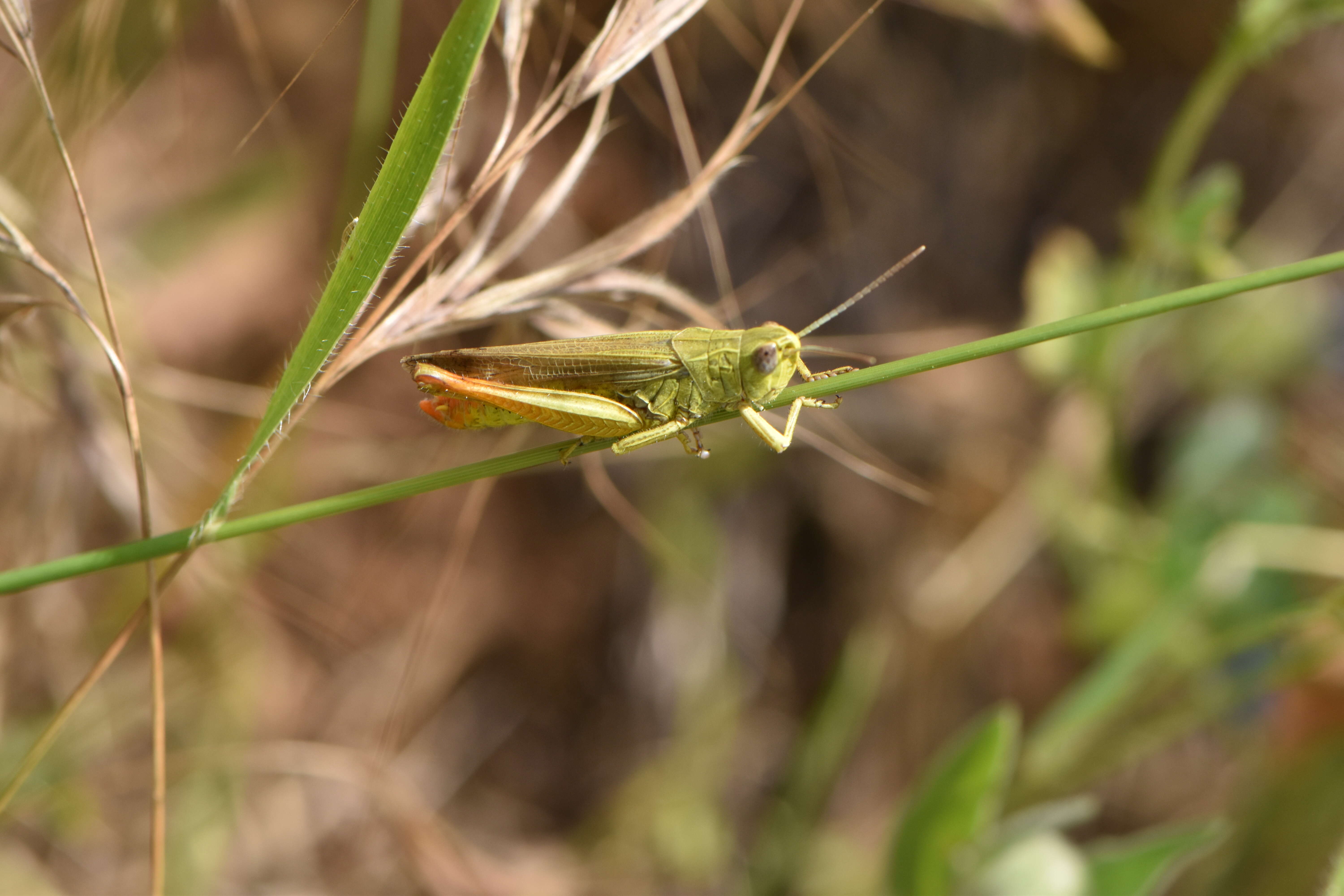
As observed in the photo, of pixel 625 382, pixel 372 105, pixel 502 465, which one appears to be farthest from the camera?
pixel 372 105

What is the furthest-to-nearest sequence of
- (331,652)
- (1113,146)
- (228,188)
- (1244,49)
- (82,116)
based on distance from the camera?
→ 1. (1113,146)
2. (331,652)
3. (228,188)
4. (1244,49)
5. (82,116)

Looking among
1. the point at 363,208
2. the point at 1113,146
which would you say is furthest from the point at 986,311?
the point at 363,208

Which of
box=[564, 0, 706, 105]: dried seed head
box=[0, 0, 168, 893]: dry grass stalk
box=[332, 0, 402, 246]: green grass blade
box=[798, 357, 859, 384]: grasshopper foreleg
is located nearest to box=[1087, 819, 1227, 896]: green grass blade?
box=[798, 357, 859, 384]: grasshopper foreleg

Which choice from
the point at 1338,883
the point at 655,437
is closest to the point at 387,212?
the point at 655,437

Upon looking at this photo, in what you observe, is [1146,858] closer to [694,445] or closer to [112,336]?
[694,445]

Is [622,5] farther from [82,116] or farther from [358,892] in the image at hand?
[358,892]
